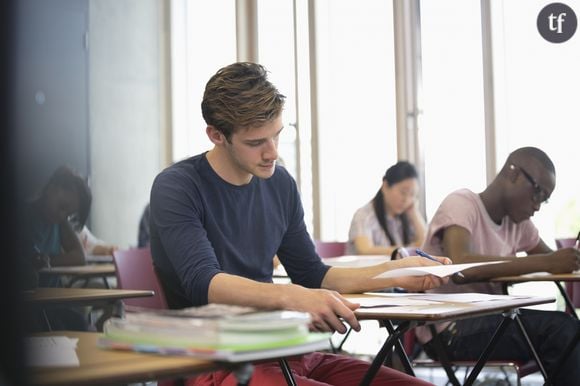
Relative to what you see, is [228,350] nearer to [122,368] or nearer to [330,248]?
[122,368]

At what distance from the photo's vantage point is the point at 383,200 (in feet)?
19.2

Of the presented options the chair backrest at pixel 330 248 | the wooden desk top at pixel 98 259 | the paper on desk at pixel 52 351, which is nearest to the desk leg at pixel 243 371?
the paper on desk at pixel 52 351

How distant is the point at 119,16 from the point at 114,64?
0.50 metres

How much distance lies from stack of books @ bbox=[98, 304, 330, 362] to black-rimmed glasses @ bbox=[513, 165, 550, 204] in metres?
2.52

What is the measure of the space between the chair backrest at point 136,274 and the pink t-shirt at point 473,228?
3.60 feet

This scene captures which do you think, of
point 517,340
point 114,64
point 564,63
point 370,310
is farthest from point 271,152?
point 114,64

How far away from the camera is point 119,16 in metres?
8.24

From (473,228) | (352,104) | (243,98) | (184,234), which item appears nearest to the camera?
(184,234)

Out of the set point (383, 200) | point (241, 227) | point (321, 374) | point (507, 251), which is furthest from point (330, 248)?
point (321, 374)

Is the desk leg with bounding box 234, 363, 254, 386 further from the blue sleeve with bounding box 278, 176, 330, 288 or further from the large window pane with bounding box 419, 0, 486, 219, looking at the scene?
the large window pane with bounding box 419, 0, 486, 219

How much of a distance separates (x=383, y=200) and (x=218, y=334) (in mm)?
4895

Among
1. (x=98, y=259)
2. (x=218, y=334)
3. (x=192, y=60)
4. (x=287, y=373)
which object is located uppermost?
(x=192, y=60)

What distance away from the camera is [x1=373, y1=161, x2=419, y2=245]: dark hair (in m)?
5.81

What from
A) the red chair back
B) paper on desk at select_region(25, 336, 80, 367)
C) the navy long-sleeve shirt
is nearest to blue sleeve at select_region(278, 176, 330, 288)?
the navy long-sleeve shirt
